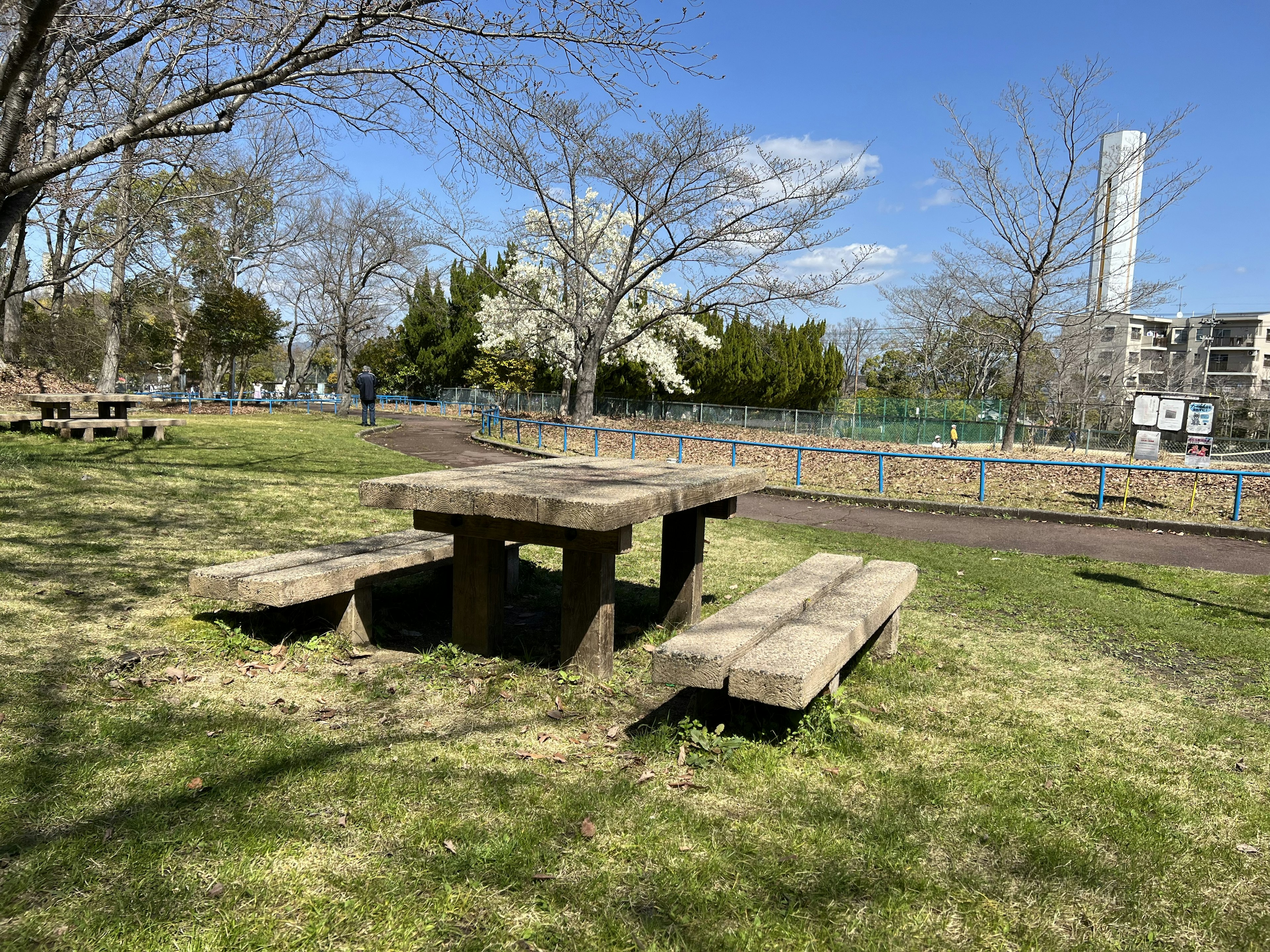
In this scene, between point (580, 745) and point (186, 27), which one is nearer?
point (580, 745)

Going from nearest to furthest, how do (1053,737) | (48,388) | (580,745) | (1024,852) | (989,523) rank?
(1024,852)
(580,745)
(1053,737)
(989,523)
(48,388)

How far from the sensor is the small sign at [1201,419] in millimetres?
20016

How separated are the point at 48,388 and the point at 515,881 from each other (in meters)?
18.5

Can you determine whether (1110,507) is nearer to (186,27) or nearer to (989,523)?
(989,523)

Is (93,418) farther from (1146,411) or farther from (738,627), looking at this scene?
(1146,411)

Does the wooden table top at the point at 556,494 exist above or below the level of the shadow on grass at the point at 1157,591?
above

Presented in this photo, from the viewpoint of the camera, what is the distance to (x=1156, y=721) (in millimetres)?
3830

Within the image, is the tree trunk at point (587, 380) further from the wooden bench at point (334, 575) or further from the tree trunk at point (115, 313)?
the wooden bench at point (334, 575)

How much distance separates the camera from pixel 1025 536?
34.7 ft

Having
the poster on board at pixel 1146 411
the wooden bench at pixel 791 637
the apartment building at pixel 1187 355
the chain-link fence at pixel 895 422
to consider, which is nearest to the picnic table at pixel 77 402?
the wooden bench at pixel 791 637

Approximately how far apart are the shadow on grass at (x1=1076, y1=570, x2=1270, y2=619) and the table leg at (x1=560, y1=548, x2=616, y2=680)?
17.9ft

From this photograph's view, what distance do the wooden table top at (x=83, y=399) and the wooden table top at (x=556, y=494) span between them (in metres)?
8.91

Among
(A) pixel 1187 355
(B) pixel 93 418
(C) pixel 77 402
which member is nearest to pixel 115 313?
(B) pixel 93 418

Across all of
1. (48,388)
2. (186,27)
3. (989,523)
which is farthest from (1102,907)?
(48,388)
